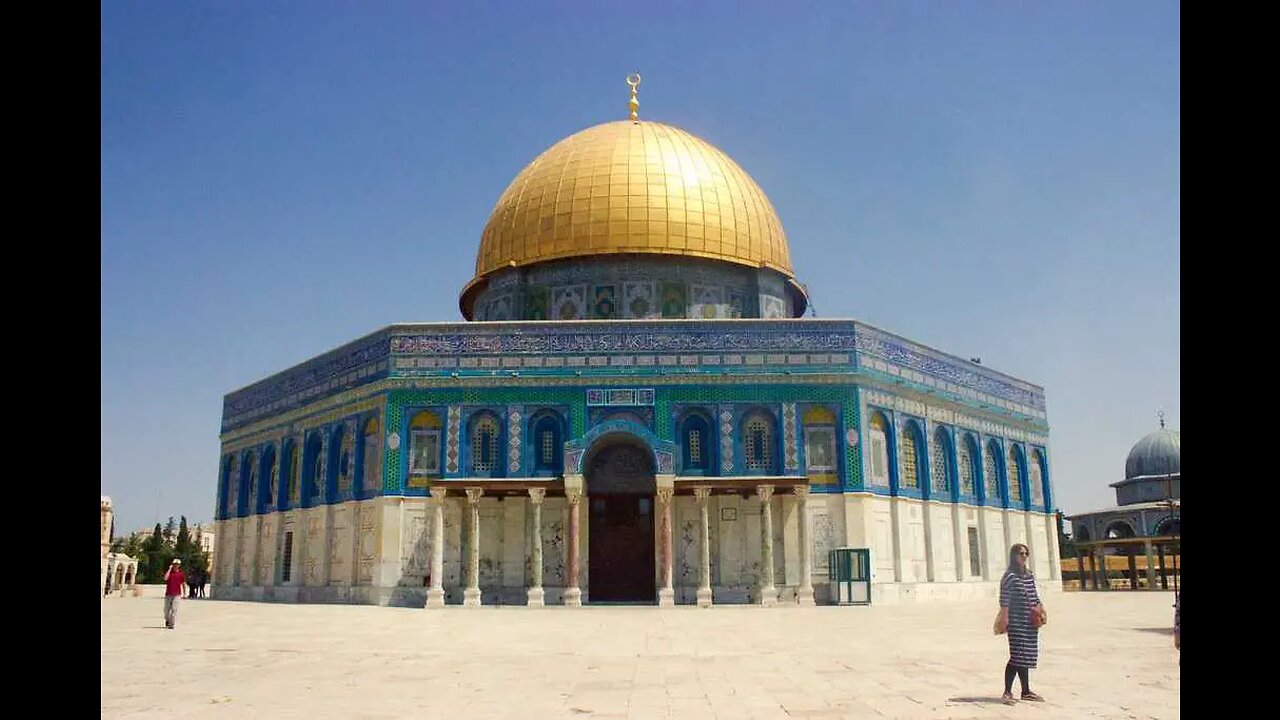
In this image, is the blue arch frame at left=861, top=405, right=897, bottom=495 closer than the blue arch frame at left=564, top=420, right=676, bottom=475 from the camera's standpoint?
No

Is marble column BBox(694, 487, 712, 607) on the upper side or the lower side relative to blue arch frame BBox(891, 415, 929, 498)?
lower

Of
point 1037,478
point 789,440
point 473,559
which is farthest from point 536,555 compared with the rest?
point 1037,478

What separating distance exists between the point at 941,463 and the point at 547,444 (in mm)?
11704

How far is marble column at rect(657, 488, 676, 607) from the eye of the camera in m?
25.0

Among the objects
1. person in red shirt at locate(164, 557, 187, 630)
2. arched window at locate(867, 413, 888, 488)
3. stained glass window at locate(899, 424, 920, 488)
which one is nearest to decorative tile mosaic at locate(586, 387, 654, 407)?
arched window at locate(867, 413, 888, 488)

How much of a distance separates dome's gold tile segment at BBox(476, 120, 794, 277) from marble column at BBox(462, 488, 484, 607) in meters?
9.04

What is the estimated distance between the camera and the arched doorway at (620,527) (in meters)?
26.9

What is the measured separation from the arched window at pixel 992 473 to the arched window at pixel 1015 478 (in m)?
0.62

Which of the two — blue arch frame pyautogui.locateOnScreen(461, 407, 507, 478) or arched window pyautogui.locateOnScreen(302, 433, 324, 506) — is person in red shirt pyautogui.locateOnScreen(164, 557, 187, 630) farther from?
arched window pyautogui.locateOnScreen(302, 433, 324, 506)

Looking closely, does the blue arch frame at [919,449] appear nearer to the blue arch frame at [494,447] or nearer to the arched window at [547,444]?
the arched window at [547,444]

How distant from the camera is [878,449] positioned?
2823cm

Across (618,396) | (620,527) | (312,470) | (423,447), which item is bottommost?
(620,527)

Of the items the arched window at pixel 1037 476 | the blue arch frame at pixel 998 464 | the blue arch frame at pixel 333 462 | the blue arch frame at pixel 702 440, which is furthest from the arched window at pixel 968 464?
the blue arch frame at pixel 333 462

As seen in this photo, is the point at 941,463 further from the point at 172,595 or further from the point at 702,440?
the point at 172,595
